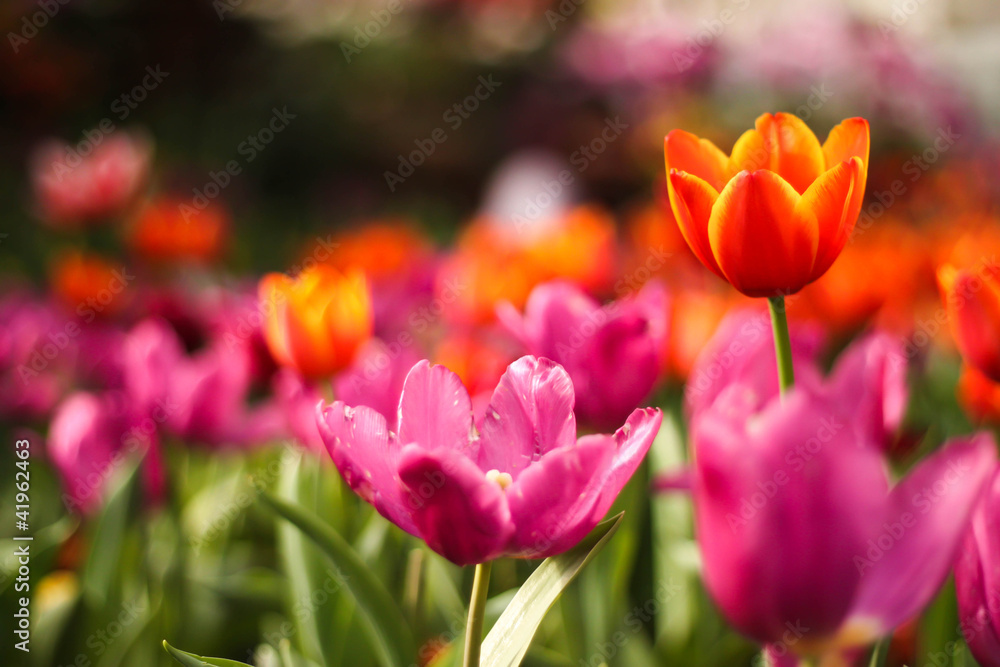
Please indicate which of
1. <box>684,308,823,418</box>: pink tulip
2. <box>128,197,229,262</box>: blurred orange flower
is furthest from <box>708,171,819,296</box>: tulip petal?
<box>128,197,229,262</box>: blurred orange flower

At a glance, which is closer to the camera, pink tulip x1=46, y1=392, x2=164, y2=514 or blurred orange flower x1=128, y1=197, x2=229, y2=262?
pink tulip x1=46, y1=392, x2=164, y2=514

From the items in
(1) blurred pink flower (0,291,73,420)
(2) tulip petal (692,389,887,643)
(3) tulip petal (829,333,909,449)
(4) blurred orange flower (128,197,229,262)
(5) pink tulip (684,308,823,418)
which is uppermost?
(2) tulip petal (692,389,887,643)

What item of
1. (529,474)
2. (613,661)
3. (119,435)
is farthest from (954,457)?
(119,435)

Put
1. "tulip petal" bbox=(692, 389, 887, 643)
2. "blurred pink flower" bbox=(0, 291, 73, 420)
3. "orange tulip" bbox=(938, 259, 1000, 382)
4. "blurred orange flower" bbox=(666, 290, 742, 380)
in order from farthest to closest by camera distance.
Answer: "blurred pink flower" bbox=(0, 291, 73, 420) < "blurred orange flower" bbox=(666, 290, 742, 380) < "orange tulip" bbox=(938, 259, 1000, 382) < "tulip petal" bbox=(692, 389, 887, 643)

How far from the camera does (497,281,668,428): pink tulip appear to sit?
0.63 meters

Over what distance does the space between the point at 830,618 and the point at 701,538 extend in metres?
0.06

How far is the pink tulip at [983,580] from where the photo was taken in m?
0.40

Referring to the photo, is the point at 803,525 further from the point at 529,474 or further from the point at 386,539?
the point at 386,539

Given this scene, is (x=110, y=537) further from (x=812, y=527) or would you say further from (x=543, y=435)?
(x=812, y=527)

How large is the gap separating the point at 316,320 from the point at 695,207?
1.42 feet

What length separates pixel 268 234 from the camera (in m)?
3.57

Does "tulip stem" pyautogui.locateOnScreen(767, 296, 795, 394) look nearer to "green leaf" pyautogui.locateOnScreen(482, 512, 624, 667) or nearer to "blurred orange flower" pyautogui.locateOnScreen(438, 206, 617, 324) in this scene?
"green leaf" pyautogui.locateOnScreen(482, 512, 624, 667)

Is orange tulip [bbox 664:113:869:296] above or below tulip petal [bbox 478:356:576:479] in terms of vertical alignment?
above

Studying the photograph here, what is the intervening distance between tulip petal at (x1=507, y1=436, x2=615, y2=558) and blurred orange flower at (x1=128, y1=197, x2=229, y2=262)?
187 cm
